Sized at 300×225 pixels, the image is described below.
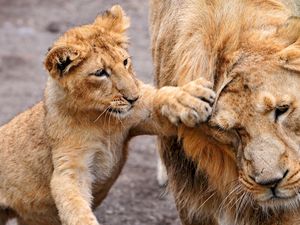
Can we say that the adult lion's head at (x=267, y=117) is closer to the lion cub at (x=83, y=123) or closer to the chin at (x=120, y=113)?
the lion cub at (x=83, y=123)

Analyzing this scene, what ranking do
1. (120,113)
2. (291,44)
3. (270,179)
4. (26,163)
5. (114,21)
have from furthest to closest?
(26,163) → (114,21) → (120,113) → (291,44) → (270,179)

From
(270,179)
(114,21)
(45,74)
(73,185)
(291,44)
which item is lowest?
(45,74)

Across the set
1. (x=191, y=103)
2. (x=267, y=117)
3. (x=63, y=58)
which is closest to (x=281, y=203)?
(x=267, y=117)

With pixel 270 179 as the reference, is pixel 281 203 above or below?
below

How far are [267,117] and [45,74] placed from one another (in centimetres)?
428

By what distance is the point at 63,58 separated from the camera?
3197mm

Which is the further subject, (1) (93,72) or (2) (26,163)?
(2) (26,163)

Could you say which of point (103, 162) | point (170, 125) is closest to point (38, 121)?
point (103, 162)

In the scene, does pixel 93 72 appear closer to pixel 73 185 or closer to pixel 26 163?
pixel 73 185

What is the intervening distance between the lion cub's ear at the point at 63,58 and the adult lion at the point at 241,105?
329 mm

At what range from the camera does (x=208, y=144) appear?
3.17m

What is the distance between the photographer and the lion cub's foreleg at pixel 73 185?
319 cm

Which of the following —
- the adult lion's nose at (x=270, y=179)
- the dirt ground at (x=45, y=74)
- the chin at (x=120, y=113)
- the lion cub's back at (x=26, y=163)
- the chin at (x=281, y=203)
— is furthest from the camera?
the dirt ground at (x=45, y=74)

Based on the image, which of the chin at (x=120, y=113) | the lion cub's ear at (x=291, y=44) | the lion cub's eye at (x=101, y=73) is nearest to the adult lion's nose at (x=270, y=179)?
the lion cub's ear at (x=291, y=44)
